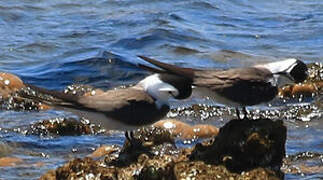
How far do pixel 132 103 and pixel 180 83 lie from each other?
415mm

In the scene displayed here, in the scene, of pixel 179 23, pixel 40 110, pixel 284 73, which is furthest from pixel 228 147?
pixel 179 23

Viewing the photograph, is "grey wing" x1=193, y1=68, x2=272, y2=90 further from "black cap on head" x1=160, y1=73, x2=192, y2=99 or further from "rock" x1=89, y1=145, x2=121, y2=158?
"rock" x1=89, y1=145, x2=121, y2=158

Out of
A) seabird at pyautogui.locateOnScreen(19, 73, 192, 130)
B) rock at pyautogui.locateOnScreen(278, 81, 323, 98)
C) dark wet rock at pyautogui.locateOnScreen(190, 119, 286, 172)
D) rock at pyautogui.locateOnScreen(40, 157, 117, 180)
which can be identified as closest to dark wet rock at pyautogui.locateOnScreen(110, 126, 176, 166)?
seabird at pyautogui.locateOnScreen(19, 73, 192, 130)

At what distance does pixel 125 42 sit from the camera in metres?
15.5

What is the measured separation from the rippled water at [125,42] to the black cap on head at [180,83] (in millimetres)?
1733

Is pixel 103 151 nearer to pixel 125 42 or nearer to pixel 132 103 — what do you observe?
pixel 132 103

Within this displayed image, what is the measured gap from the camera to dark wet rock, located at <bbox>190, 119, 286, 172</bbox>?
711cm

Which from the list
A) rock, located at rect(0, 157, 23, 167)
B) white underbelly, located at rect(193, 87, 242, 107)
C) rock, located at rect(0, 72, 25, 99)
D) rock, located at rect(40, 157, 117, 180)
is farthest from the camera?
rock, located at rect(0, 72, 25, 99)

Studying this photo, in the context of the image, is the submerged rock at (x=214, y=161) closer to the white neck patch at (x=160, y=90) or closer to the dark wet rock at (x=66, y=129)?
the white neck patch at (x=160, y=90)

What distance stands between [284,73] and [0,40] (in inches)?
341

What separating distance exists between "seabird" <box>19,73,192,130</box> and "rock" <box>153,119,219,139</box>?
1.94m

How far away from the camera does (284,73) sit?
8.02 m

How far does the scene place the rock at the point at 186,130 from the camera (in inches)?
390

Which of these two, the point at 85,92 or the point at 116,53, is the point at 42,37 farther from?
the point at 85,92
